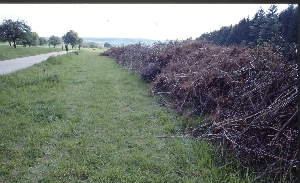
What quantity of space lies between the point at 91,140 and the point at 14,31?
6.96ft

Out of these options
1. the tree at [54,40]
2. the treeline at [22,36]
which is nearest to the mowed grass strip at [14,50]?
the treeline at [22,36]

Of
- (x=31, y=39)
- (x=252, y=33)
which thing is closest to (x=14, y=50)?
(x=31, y=39)

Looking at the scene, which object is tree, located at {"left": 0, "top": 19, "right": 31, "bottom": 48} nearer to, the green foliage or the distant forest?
the green foliage

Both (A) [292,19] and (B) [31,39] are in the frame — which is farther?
(B) [31,39]

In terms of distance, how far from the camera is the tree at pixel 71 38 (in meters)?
3.37

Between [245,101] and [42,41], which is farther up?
[42,41]

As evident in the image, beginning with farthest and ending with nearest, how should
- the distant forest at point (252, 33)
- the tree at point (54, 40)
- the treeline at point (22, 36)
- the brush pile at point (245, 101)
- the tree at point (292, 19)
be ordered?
the distant forest at point (252, 33), the tree at point (54, 40), the treeline at point (22, 36), the brush pile at point (245, 101), the tree at point (292, 19)

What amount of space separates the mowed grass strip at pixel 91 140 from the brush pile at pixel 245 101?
15.9 inches

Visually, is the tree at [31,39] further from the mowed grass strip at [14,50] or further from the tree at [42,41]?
the mowed grass strip at [14,50]

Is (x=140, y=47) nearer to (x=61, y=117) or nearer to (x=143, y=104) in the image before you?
(x=143, y=104)

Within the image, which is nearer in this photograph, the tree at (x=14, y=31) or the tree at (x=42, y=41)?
the tree at (x=14, y=31)

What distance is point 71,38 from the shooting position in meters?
3.59

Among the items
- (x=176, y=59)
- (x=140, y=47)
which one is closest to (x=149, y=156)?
(x=176, y=59)

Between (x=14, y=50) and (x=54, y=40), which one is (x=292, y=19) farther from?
(x=14, y=50)
